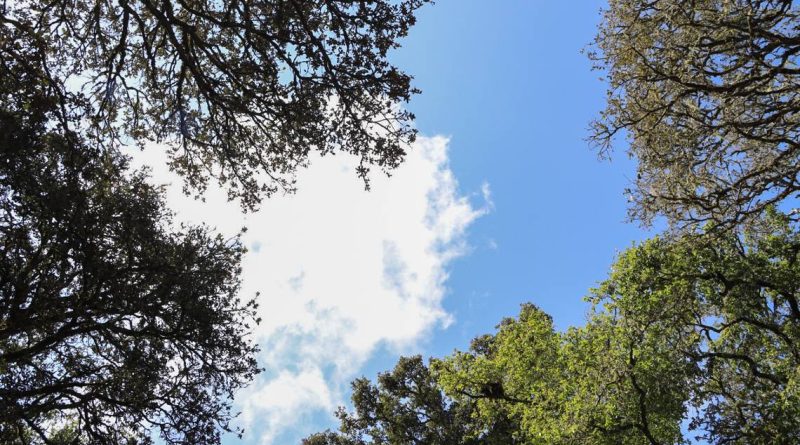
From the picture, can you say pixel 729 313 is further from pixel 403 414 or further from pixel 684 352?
pixel 403 414

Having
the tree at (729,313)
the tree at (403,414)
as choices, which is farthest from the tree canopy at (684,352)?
the tree at (403,414)

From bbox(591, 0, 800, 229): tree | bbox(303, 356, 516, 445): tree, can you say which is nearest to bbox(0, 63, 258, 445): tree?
bbox(591, 0, 800, 229): tree

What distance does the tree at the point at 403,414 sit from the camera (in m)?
32.2

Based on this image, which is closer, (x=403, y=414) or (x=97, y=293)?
(x=97, y=293)

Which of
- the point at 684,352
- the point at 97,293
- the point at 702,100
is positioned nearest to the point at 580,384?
the point at 684,352

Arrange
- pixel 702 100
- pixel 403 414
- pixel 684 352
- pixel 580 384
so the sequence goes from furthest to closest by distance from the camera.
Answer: pixel 403 414 → pixel 580 384 → pixel 684 352 → pixel 702 100

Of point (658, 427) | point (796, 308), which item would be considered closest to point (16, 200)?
point (658, 427)

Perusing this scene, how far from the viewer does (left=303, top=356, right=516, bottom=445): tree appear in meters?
32.2

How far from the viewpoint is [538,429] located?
20.8 m

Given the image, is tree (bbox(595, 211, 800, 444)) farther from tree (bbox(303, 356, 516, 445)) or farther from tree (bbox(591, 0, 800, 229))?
tree (bbox(303, 356, 516, 445))

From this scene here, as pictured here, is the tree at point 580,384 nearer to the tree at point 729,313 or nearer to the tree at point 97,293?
the tree at point 729,313

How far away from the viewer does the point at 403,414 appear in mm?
33969

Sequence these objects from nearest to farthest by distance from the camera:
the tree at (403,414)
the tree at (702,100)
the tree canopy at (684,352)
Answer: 1. the tree at (702,100)
2. the tree canopy at (684,352)
3. the tree at (403,414)

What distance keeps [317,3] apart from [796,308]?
19.4 m
